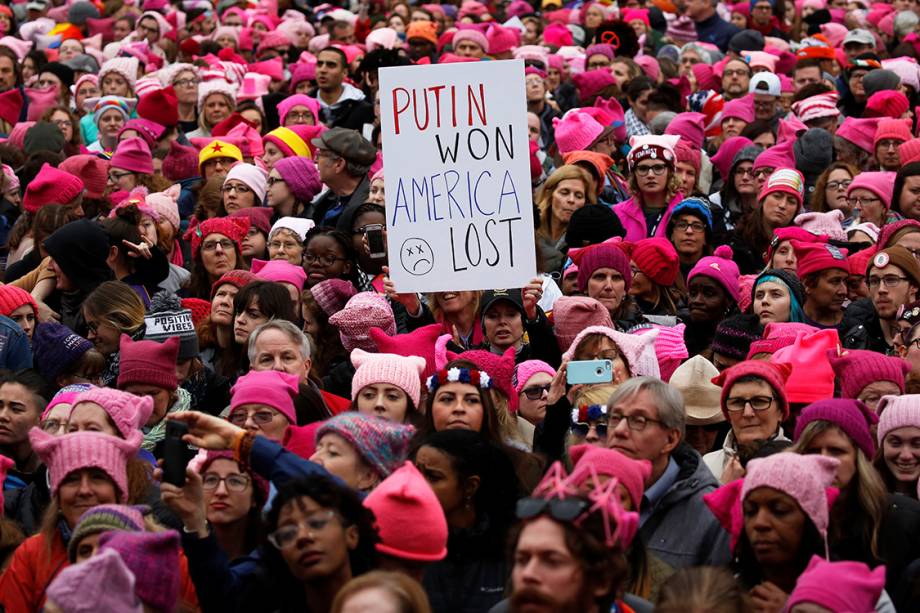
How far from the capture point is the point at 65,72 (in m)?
15.8

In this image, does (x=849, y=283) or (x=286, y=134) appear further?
(x=286, y=134)

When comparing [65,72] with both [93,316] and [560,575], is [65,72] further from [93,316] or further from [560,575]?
[560,575]

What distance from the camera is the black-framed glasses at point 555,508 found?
16.8 feet

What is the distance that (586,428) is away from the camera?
7.09 meters

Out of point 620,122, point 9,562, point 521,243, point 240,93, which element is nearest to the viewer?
point 9,562

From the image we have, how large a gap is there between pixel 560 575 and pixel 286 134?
8.10 meters

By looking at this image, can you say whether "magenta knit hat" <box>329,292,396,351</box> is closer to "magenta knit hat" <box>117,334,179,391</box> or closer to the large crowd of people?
the large crowd of people

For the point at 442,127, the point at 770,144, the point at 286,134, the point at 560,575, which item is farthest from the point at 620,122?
the point at 560,575

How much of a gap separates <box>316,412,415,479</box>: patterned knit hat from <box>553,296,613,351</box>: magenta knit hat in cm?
247

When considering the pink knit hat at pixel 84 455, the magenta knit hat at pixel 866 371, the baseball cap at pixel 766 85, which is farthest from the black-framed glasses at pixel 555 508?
the baseball cap at pixel 766 85

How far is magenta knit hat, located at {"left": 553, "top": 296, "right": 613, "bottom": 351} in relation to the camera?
8750 millimetres

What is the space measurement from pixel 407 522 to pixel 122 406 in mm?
1757

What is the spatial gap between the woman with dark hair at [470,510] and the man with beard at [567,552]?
80 cm

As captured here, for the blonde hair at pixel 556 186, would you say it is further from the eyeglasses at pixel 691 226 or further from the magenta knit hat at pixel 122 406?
the magenta knit hat at pixel 122 406
